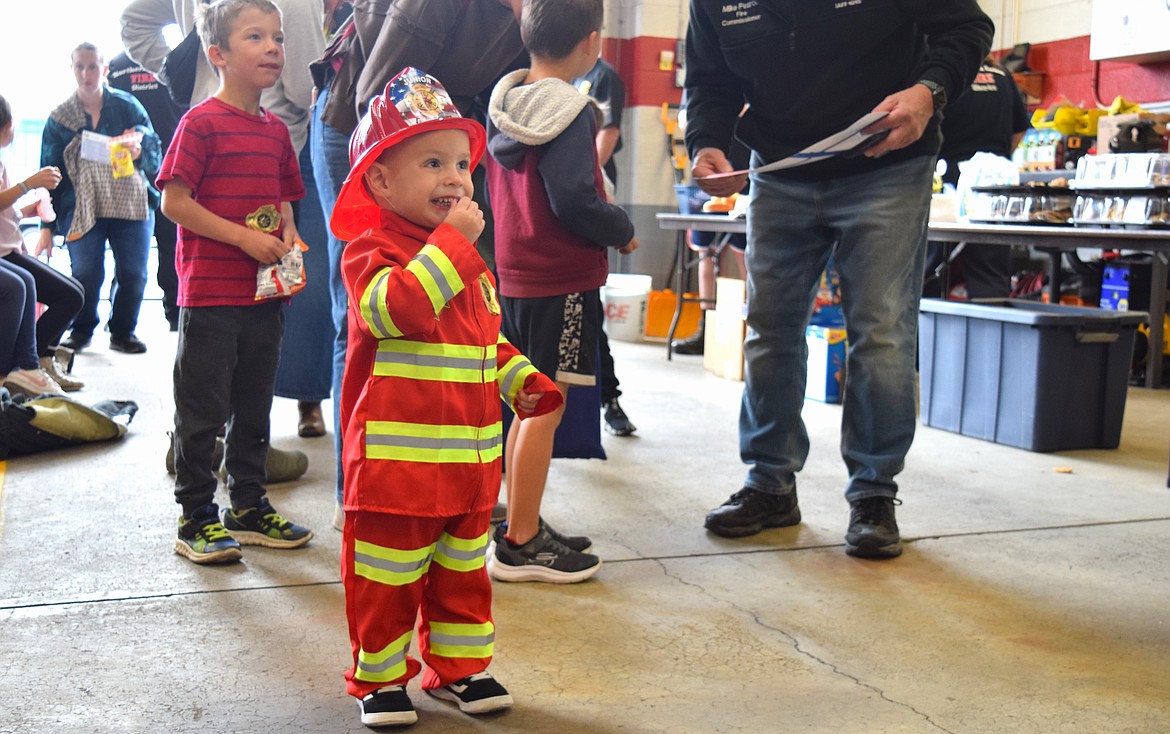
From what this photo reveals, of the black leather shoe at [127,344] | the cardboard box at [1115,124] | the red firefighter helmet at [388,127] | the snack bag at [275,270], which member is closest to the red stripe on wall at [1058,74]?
the cardboard box at [1115,124]

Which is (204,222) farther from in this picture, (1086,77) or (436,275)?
(1086,77)

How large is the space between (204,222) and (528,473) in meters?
0.89

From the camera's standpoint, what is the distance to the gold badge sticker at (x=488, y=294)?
1.88 metres

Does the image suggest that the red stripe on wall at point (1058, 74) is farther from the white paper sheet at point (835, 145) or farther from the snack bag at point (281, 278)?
the snack bag at point (281, 278)

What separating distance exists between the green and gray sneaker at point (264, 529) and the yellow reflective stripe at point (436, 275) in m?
1.27

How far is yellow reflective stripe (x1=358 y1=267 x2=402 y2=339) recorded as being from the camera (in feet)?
5.56

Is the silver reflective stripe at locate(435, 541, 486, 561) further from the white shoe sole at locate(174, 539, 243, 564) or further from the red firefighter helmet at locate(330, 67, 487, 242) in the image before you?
the white shoe sole at locate(174, 539, 243, 564)

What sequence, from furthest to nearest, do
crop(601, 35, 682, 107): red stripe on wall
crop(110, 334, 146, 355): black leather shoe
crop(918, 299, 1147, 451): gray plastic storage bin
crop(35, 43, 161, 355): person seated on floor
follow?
crop(601, 35, 682, 107): red stripe on wall, crop(110, 334, 146, 355): black leather shoe, crop(35, 43, 161, 355): person seated on floor, crop(918, 299, 1147, 451): gray plastic storage bin

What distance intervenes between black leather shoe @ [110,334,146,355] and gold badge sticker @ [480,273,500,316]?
4.83m

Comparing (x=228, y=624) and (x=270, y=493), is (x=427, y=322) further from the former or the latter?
(x=270, y=493)

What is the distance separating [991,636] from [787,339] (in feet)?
3.14

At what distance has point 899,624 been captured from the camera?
2.31 m

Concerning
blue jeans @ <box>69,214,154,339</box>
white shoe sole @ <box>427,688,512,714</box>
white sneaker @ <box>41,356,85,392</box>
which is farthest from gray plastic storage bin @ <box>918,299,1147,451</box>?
blue jeans @ <box>69,214,154,339</box>

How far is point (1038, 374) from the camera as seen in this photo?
4094mm
